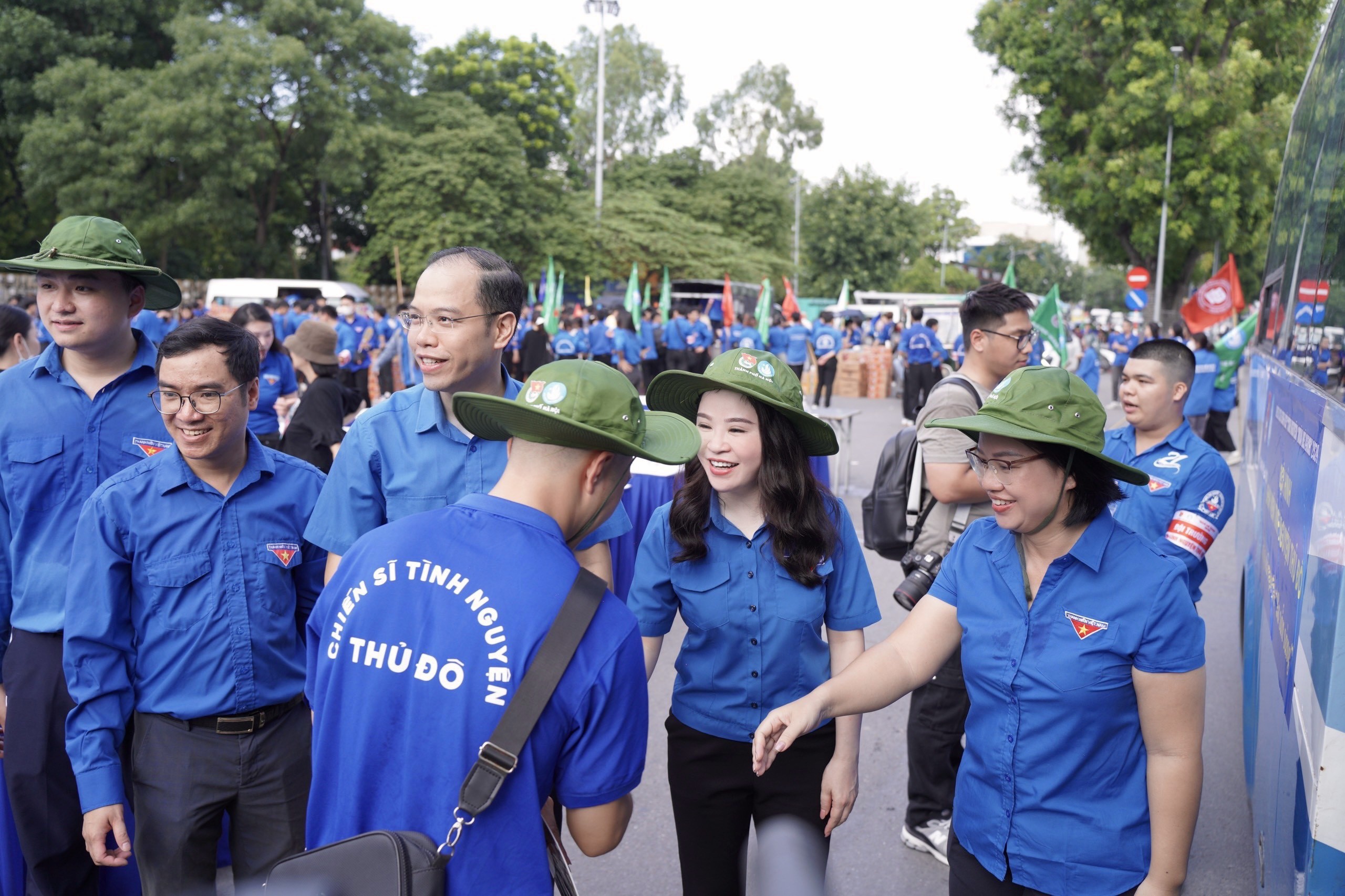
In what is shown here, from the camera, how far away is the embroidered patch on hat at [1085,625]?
2219 mm

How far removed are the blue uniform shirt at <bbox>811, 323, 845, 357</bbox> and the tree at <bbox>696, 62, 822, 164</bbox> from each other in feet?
126

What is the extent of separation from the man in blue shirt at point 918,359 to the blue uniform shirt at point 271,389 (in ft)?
37.4

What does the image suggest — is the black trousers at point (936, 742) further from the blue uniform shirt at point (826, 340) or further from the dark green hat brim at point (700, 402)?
the blue uniform shirt at point (826, 340)

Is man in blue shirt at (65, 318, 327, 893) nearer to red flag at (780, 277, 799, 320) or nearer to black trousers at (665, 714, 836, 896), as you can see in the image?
black trousers at (665, 714, 836, 896)

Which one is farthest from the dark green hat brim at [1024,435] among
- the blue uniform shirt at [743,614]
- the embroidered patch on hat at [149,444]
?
the embroidered patch on hat at [149,444]

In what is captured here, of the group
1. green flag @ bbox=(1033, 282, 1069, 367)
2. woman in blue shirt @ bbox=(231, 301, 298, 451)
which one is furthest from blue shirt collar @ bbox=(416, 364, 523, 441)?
green flag @ bbox=(1033, 282, 1069, 367)

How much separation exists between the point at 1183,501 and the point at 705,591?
88.0 inches

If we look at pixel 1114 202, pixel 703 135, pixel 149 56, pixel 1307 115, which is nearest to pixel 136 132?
pixel 149 56

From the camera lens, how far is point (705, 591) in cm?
275

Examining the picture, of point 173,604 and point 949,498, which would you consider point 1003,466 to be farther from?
point 173,604

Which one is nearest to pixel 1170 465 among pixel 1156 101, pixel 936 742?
pixel 936 742

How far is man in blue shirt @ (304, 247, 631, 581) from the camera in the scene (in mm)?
2779

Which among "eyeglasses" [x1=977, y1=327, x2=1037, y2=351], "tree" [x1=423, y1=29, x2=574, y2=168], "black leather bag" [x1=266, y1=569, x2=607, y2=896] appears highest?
"tree" [x1=423, y1=29, x2=574, y2=168]

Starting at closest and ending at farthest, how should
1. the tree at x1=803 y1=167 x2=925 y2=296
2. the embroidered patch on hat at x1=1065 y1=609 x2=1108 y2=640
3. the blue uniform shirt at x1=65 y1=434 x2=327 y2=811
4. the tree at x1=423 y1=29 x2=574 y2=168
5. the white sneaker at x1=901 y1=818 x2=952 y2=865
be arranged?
1. the embroidered patch on hat at x1=1065 y1=609 x2=1108 y2=640
2. the blue uniform shirt at x1=65 y1=434 x2=327 y2=811
3. the white sneaker at x1=901 y1=818 x2=952 y2=865
4. the tree at x1=423 y1=29 x2=574 y2=168
5. the tree at x1=803 y1=167 x2=925 y2=296
